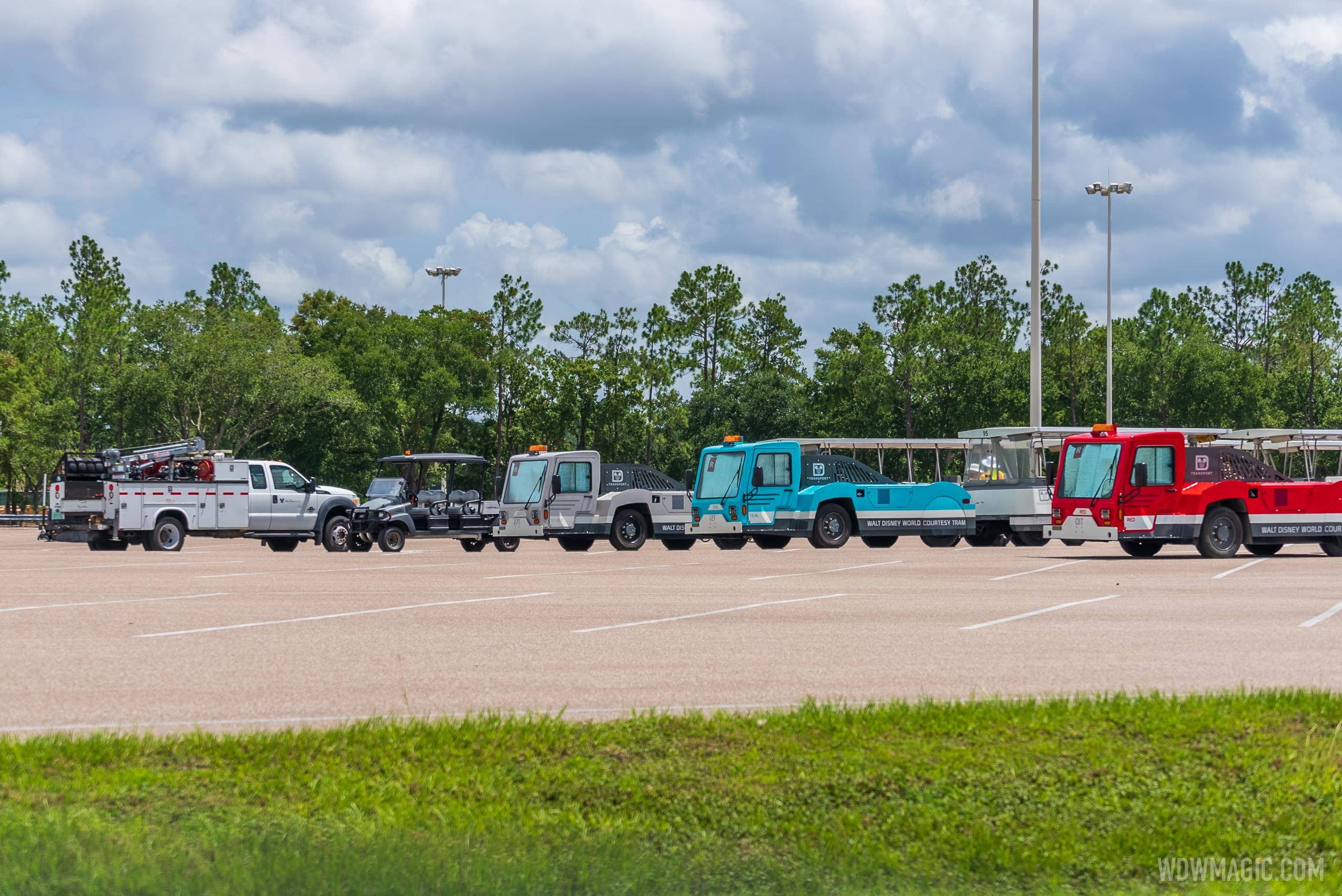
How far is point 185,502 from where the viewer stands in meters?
33.7

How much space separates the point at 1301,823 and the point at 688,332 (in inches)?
2850

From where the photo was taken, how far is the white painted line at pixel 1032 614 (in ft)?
43.1

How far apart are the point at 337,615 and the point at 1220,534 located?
62.1 feet

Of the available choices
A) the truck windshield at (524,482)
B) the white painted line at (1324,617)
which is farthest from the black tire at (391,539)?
the white painted line at (1324,617)

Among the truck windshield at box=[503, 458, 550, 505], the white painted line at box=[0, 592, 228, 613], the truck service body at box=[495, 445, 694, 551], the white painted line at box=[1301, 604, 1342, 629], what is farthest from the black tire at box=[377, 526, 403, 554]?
the white painted line at box=[1301, 604, 1342, 629]

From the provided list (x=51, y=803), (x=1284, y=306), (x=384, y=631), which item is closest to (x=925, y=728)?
→ (x=51, y=803)

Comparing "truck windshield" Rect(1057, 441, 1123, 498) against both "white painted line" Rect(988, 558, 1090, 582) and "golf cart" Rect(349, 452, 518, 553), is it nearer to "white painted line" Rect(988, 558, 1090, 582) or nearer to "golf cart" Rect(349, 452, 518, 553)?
"white painted line" Rect(988, 558, 1090, 582)

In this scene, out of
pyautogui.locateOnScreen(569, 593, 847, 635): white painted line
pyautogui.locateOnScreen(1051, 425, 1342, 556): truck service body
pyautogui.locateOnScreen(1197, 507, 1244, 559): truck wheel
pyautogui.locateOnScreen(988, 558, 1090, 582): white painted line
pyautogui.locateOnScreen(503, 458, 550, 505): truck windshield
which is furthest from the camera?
pyautogui.locateOnScreen(503, 458, 550, 505): truck windshield

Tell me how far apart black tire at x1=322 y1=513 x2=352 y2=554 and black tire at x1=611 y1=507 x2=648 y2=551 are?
6.40 meters

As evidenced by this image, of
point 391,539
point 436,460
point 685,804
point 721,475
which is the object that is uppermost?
point 436,460

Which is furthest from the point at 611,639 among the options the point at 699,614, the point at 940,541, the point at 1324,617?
the point at 940,541

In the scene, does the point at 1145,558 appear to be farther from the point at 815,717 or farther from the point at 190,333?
the point at 190,333

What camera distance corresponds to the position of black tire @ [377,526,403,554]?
109 ft

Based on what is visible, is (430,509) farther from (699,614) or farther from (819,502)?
(699,614)
